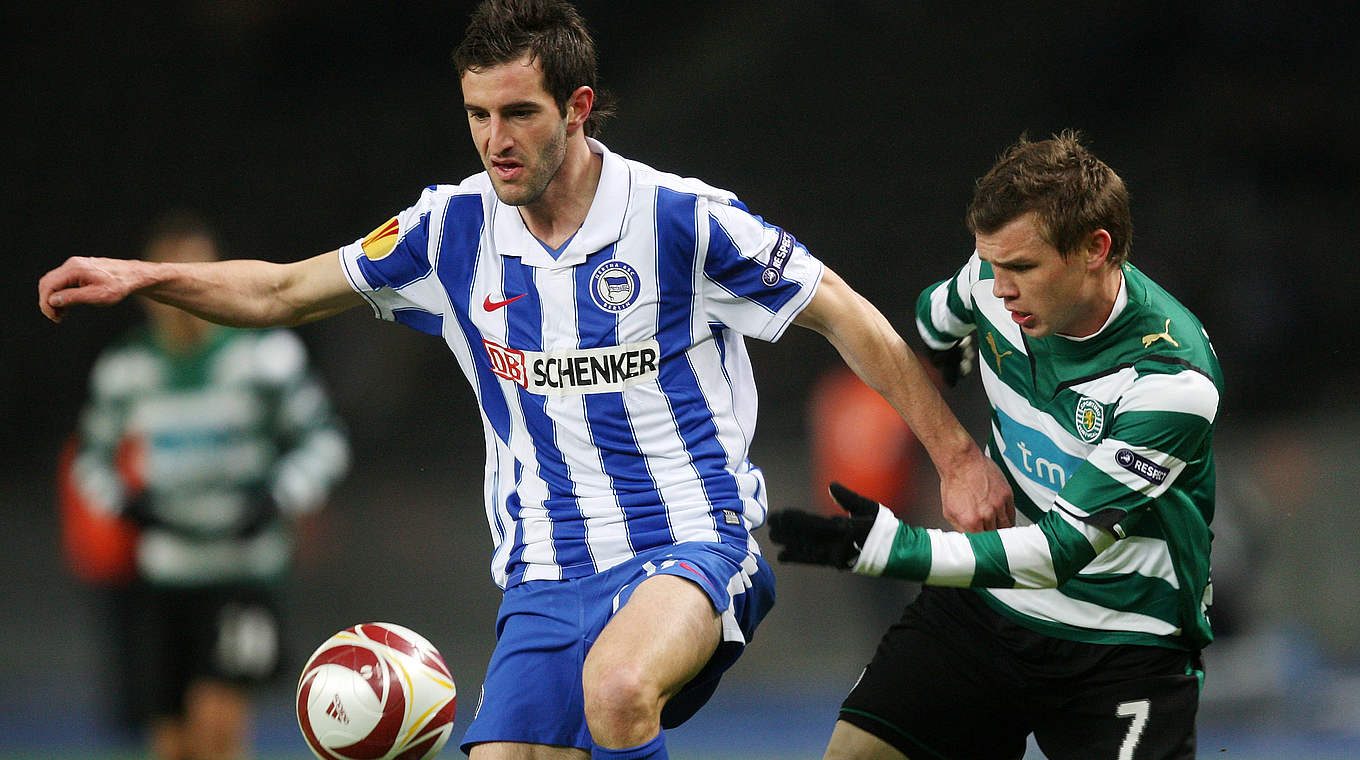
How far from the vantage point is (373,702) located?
353cm

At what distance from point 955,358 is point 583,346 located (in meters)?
1.06

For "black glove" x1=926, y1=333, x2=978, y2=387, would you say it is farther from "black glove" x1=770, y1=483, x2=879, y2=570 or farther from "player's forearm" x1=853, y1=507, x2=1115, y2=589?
"black glove" x1=770, y1=483, x2=879, y2=570

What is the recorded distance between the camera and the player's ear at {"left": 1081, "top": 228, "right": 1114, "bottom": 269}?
10.1ft

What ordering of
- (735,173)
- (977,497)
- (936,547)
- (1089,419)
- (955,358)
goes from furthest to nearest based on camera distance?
(735,173)
(955,358)
(977,497)
(1089,419)
(936,547)

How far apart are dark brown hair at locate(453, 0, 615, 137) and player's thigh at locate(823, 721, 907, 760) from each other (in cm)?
157

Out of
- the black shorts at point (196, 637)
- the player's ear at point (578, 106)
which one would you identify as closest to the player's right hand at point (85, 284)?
the player's ear at point (578, 106)

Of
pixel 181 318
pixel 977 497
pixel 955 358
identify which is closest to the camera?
pixel 977 497

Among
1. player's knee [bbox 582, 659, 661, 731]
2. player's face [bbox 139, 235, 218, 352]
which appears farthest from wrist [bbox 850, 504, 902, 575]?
player's face [bbox 139, 235, 218, 352]

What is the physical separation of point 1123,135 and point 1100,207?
4.23 meters

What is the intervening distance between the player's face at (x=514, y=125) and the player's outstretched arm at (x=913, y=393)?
2.22 ft

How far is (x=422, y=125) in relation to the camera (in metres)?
7.16

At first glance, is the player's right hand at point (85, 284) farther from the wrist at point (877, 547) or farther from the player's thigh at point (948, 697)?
the player's thigh at point (948, 697)

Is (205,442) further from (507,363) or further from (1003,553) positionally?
(1003,553)

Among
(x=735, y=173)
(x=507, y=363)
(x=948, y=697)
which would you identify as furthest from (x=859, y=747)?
(x=735, y=173)
